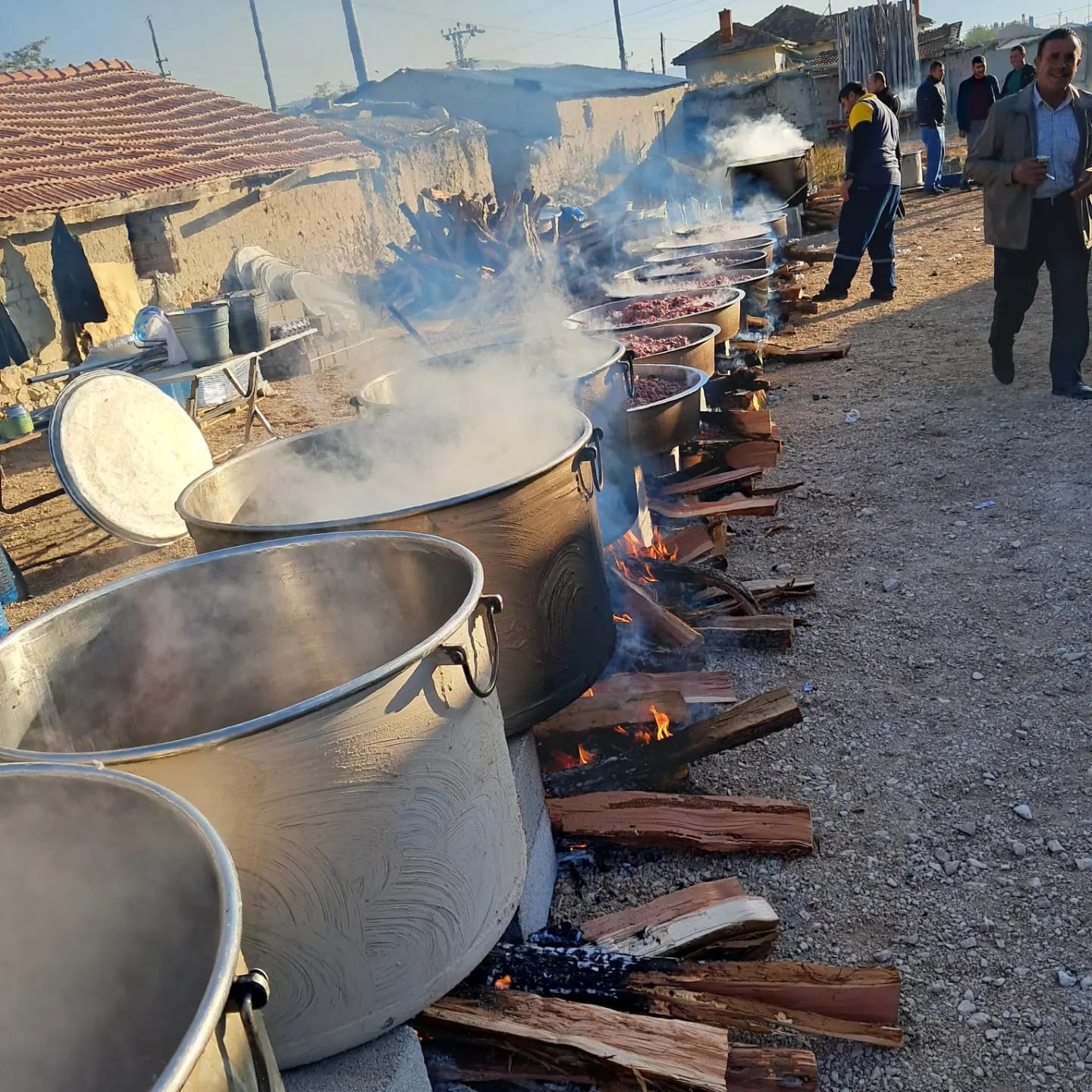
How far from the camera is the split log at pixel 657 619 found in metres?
3.99

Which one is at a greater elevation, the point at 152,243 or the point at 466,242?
the point at 152,243

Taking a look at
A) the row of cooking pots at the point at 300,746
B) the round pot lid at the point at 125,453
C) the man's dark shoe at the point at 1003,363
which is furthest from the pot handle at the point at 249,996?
the man's dark shoe at the point at 1003,363

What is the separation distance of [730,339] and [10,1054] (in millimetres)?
7371

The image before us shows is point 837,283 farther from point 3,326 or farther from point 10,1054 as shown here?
point 10,1054

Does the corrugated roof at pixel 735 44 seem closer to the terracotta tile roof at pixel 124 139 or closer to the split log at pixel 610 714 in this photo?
the terracotta tile roof at pixel 124 139

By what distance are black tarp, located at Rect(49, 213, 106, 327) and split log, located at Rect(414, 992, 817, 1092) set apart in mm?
9313

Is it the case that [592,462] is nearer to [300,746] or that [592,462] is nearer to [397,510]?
[397,510]

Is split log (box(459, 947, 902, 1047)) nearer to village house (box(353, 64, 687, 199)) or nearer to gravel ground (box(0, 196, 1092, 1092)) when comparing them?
gravel ground (box(0, 196, 1092, 1092))

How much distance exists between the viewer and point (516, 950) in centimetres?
242

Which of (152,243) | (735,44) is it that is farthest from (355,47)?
(152,243)

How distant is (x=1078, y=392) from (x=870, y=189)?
184 inches

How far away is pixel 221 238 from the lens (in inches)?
476

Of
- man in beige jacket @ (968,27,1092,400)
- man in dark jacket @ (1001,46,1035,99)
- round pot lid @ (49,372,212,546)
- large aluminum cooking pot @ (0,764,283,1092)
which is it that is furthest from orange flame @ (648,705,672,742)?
man in dark jacket @ (1001,46,1035,99)

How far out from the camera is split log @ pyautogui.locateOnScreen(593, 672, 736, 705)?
140 inches
